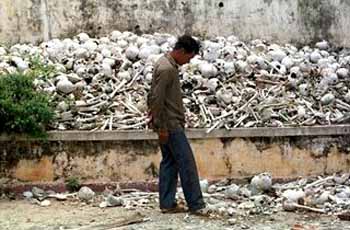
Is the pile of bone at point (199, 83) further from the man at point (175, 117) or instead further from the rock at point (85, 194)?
the man at point (175, 117)

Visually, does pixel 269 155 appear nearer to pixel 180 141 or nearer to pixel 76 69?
pixel 180 141

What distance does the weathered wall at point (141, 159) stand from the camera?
29.8 ft

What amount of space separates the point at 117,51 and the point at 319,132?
2793mm

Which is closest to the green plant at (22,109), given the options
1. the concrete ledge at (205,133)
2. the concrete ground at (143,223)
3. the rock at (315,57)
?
the concrete ledge at (205,133)

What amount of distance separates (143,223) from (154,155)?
173 cm

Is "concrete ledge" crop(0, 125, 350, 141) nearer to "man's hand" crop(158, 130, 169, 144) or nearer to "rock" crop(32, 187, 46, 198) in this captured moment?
"rock" crop(32, 187, 46, 198)

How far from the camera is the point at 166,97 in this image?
25.3 feet

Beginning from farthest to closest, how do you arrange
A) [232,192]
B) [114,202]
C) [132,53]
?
[132,53] → [232,192] → [114,202]

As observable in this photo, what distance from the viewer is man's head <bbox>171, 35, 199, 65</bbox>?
7.75 meters

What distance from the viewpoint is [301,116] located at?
967 cm

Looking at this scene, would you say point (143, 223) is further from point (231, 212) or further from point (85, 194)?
point (85, 194)

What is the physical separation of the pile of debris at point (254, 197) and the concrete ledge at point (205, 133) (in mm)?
505

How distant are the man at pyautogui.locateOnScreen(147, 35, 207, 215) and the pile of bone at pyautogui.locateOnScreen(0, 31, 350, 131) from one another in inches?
58.4

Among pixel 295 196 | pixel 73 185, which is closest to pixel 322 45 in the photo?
pixel 295 196
